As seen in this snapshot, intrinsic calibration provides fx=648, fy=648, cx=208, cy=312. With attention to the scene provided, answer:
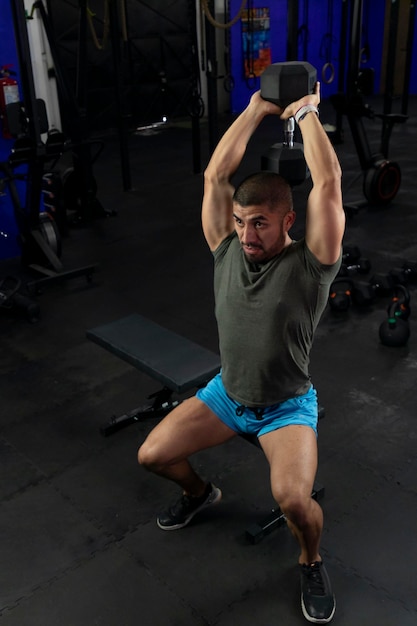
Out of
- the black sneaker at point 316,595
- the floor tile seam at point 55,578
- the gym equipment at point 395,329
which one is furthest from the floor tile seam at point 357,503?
the gym equipment at point 395,329

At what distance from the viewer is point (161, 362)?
8.42 feet

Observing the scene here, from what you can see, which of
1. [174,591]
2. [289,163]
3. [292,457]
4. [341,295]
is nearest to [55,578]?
[174,591]

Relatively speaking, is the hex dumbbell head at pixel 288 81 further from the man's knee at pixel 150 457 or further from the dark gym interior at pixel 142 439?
the dark gym interior at pixel 142 439

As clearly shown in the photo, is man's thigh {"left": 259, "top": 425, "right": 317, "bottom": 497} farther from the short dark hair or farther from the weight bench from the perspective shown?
the short dark hair

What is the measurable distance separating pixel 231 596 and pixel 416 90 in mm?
12602

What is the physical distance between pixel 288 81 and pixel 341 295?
247 cm

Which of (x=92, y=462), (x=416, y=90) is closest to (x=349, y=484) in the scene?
(x=92, y=462)

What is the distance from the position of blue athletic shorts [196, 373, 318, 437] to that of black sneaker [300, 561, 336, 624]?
0.43 metres

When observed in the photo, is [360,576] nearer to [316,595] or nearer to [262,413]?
[316,595]

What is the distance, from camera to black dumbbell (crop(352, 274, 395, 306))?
402 centimetres

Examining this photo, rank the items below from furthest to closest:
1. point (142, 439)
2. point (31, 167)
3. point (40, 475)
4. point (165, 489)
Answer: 1. point (31, 167)
2. point (142, 439)
3. point (40, 475)
4. point (165, 489)

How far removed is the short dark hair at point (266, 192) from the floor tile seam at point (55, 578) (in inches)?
51.0

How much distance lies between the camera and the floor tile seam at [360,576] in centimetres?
199

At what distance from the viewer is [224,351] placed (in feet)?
6.62
